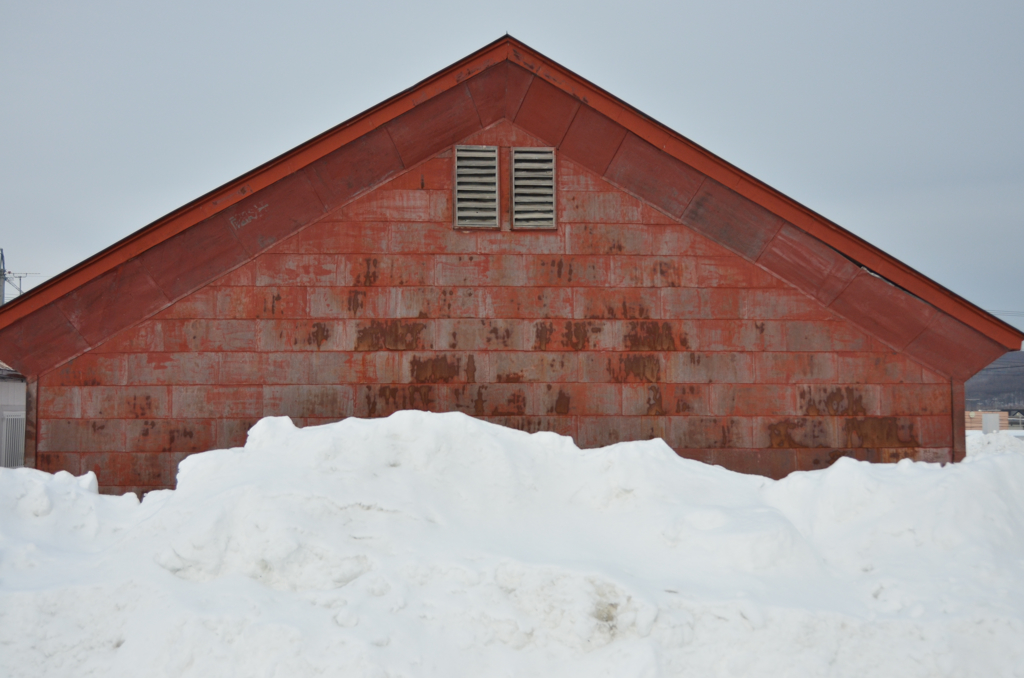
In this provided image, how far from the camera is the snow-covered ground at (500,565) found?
15.3 ft

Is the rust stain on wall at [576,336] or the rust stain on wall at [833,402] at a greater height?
the rust stain on wall at [576,336]

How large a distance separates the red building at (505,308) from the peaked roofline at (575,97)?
0.03 metres

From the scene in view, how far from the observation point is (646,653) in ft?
15.1

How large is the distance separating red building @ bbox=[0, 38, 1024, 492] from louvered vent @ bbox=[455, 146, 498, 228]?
0.10ft

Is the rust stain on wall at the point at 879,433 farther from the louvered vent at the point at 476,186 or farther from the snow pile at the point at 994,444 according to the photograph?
the snow pile at the point at 994,444

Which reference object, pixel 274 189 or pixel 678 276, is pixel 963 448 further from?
pixel 274 189

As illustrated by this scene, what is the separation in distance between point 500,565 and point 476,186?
5430mm

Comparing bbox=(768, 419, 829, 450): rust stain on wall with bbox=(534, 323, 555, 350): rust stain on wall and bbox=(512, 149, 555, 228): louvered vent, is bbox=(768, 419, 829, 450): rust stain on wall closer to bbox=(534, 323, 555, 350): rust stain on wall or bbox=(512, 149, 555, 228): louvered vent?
bbox=(534, 323, 555, 350): rust stain on wall

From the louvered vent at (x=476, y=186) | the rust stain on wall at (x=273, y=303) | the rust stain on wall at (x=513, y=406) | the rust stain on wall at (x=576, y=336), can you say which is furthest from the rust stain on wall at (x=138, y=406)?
the rust stain on wall at (x=576, y=336)

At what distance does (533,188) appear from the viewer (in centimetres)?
896

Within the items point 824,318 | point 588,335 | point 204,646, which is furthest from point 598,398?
point 204,646

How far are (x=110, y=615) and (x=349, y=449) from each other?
91.8 inches

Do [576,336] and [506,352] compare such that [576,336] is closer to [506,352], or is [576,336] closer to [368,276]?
[506,352]

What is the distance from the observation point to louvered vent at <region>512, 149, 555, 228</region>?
8.90m
